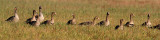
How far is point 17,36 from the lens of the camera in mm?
9562

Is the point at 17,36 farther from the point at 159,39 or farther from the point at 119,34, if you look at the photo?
the point at 159,39

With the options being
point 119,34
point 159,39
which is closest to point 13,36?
point 119,34

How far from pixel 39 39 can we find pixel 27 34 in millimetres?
956

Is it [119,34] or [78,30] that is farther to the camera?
[78,30]

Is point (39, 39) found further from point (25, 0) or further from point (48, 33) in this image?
point (25, 0)

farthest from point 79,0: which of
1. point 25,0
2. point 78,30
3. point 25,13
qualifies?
point 78,30

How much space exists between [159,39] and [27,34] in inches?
182

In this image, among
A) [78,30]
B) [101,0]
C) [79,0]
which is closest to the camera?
[78,30]

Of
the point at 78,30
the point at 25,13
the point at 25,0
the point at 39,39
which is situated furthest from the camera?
the point at 25,0

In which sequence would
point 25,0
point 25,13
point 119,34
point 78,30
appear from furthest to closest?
point 25,0 < point 25,13 < point 78,30 < point 119,34

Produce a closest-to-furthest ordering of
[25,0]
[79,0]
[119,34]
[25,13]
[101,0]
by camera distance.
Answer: [119,34], [25,13], [25,0], [79,0], [101,0]

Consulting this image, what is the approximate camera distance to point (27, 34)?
32.5 ft

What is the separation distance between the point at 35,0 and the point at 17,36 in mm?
21710

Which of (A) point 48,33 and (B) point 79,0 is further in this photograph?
(B) point 79,0
